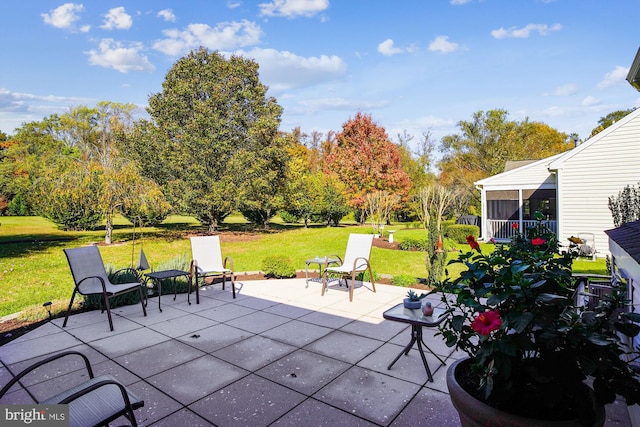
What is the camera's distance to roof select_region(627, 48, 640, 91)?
393 cm

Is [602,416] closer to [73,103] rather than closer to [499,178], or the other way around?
[499,178]

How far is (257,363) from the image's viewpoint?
3.09m

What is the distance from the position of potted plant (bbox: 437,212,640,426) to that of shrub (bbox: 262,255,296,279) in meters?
5.23

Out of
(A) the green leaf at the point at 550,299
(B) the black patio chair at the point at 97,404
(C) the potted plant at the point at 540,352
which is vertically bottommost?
(B) the black patio chair at the point at 97,404

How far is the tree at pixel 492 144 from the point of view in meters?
26.5

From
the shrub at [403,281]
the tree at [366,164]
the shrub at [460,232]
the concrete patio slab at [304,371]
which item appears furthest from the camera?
the tree at [366,164]

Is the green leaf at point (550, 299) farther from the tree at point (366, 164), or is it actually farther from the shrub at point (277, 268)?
the tree at point (366, 164)

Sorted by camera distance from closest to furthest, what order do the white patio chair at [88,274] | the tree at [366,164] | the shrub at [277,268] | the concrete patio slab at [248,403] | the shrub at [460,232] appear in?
the concrete patio slab at [248,403]
the white patio chair at [88,274]
the shrub at [277,268]
the shrub at [460,232]
the tree at [366,164]

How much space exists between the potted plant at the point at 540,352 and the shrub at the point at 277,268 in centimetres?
523

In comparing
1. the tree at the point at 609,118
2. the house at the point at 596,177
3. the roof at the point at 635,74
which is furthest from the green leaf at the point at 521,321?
the tree at the point at 609,118

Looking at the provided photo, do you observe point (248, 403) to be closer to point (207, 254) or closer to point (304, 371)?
point (304, 371)

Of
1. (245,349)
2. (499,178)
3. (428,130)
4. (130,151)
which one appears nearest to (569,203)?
(499,178)

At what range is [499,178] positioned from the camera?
553 inches

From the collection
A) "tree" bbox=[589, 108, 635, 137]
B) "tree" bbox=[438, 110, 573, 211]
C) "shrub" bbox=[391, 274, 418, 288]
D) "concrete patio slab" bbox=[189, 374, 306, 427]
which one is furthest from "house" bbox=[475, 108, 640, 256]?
"tree" bbox=[589, 108, 635, 137]
